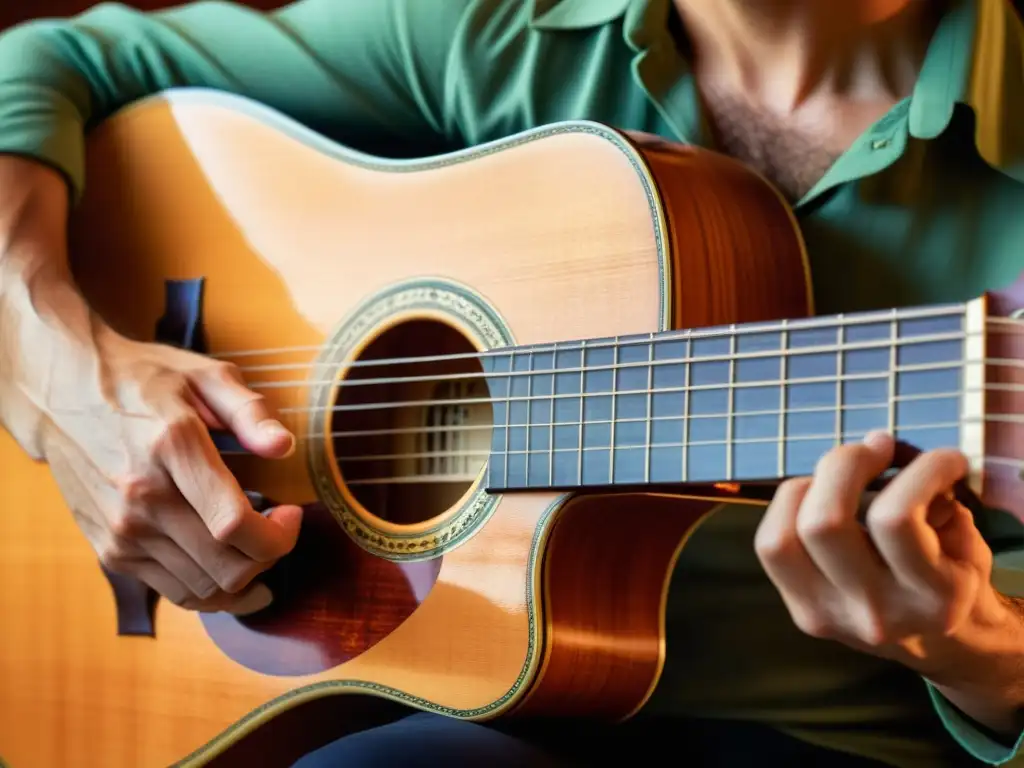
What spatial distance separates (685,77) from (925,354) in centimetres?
47

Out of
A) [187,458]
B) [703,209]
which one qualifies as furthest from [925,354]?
[187,458]

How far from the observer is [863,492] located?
0.56 meters

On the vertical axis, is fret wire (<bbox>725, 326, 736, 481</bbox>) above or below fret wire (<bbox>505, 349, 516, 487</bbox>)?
above

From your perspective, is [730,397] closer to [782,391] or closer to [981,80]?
[782,391]

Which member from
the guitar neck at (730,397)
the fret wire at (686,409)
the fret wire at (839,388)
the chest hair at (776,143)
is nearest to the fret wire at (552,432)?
the guitar neck at (730,397)

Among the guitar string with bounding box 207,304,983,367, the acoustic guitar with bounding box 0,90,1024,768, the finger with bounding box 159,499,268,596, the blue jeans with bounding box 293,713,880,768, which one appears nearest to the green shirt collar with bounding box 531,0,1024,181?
the acoustic guitar with bounding box 0,90,1024,768

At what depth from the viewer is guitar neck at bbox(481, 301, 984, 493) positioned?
0.55 m

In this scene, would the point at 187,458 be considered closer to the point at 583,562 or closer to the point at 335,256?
the point at 335,256

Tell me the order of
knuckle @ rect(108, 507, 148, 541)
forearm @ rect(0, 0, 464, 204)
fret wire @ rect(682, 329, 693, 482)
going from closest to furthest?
1. fret wire @ rect(682, 329, 693, 482)
2. knuckle @ rect(108, 507, 148, 541)
3. forearm @ rect(0, 0, 464, 204)

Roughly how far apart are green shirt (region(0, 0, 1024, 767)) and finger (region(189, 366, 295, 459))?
324 mm

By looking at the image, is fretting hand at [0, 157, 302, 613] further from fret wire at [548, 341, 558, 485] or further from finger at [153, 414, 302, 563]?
fret wire at [548, 341, 558, 485]

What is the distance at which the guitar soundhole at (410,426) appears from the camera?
2.90 feet

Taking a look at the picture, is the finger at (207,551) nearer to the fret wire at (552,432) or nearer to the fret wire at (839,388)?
the fret wire at (552,432)

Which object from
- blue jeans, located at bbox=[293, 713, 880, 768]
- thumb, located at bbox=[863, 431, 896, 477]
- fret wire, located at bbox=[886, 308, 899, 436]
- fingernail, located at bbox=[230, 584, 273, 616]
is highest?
fret wire, located at bbox=[886, 308, 899, 436]
